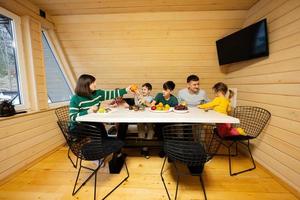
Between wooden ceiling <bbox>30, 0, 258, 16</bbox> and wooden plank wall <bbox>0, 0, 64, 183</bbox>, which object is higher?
wooden ceiling <bbox>30, 0, 258, 16</bbox>

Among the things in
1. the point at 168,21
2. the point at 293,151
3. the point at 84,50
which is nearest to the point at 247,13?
the point at 168,21

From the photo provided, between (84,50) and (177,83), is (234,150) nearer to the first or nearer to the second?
(177,83)

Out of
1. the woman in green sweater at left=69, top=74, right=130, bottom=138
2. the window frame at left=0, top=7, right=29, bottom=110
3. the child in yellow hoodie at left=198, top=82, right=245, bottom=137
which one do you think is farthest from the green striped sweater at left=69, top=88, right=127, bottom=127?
the child in yellow hoodie at left=198, top=82, right=245, bottom=137

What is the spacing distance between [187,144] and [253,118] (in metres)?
1.42

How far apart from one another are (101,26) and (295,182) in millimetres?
3242

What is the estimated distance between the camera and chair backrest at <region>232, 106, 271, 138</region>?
210cm

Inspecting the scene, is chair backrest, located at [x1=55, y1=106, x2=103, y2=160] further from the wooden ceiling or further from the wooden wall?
the wooden ceiling

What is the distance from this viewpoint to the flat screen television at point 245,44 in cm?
203

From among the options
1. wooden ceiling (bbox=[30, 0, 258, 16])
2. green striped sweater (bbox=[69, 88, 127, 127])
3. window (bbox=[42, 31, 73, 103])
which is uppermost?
wooden ceiling (bbox=[30, 0, 258, 16])

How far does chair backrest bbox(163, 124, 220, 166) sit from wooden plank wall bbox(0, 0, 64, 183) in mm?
1870

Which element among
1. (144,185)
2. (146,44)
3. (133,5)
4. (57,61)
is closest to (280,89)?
(144,185)

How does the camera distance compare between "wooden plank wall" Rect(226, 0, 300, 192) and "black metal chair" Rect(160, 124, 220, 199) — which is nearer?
"black metal chair" Rect(160, 124, 220, 199)

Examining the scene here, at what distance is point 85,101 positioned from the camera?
7.02 ft

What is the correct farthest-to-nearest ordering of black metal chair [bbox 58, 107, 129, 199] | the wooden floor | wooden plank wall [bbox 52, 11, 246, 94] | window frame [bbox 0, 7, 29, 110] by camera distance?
1. wooden plank wall [bbox 52, 11, 246, 94]
2. window frame [bbox 0, 7, 29, 110]
3. the wooden floor
4. black metal chair [bbox 58, 107, 129, 199]
